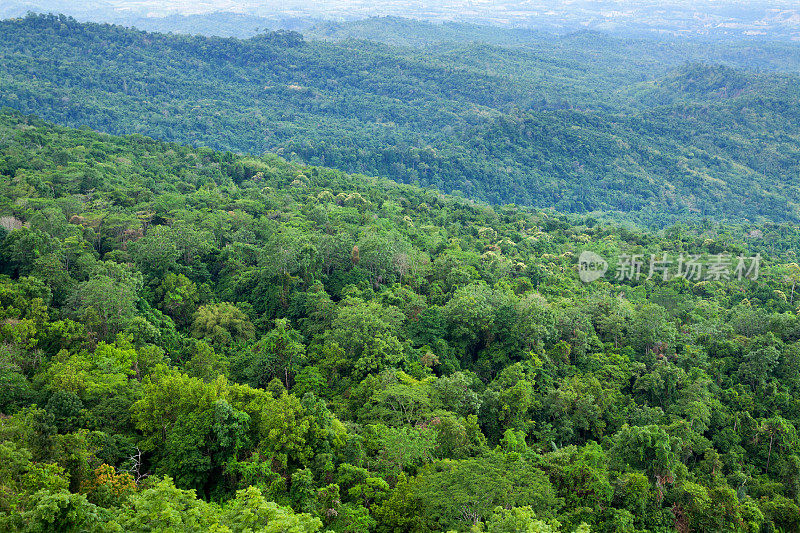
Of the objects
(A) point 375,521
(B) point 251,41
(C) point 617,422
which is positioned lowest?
(C) point 617,422

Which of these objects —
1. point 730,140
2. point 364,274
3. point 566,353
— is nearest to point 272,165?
point 364,274

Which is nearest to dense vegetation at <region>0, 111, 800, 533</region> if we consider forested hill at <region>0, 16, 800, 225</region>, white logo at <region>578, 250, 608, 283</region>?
white logo at <region>578, 250, 608, 283</region>

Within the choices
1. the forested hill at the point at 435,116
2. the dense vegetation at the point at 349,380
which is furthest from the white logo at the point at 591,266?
the forested hill at the point at 435,116

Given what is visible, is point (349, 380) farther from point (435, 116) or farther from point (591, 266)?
point (435, 116)

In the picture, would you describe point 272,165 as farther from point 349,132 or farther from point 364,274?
point 349,132

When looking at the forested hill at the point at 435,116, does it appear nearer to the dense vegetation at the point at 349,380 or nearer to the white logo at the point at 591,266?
the white logo at the point at 591,266

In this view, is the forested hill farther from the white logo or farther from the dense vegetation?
the dense vegetation
